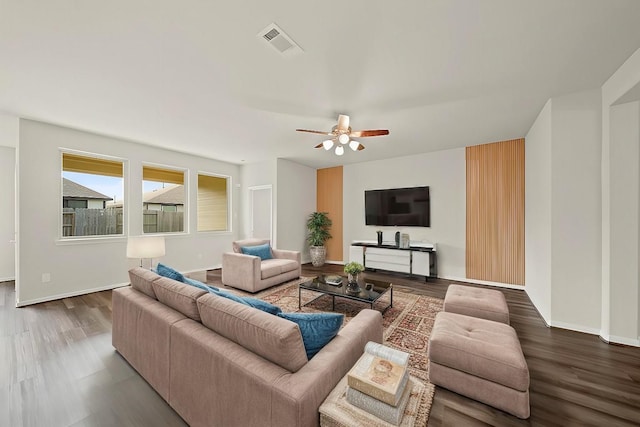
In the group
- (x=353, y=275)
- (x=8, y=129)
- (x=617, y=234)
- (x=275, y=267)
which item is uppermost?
(x=8, y=129)

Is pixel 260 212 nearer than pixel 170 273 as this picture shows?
No

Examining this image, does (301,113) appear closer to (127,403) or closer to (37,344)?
(127,403)

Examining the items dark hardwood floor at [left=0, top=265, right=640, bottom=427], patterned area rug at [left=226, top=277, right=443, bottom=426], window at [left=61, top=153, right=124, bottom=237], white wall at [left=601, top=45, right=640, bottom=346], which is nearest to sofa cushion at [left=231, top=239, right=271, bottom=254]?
patterned area rug at [left=226, top=277, right=443, bottom=426]

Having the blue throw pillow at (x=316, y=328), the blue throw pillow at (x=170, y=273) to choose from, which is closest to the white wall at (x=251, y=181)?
the blue throw pillow at (x=170, y=273)

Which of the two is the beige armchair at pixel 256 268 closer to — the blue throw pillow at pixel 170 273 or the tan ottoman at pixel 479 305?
the blue throw pillow at pixel 170 273

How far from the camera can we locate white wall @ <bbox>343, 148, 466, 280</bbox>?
4895 millimetres

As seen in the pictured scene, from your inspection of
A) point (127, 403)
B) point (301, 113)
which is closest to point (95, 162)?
point (301, 113)

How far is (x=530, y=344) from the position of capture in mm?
2451

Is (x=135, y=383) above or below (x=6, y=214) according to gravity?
below

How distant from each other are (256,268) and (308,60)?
2975 millimetres

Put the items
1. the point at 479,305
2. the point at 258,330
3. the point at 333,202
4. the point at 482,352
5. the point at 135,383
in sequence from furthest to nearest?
the point at 333,202 < the point at 479,305 < the point at 135,383 < the point at 482,352 < the point at 258,330

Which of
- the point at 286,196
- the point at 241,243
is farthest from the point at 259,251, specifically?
the point at 286,196

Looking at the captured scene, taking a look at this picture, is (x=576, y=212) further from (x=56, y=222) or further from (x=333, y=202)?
(x=56, y=222)

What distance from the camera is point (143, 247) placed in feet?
11.1
